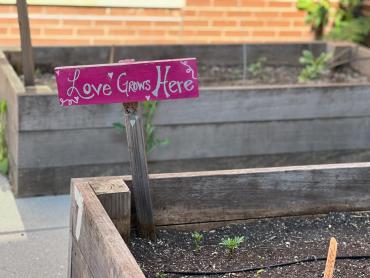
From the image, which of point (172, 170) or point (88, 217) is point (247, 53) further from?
point (88, 217)

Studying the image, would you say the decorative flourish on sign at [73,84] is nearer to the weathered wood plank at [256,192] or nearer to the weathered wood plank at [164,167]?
the weathered wood plank at [256,192]

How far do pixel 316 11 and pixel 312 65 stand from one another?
1517 mm

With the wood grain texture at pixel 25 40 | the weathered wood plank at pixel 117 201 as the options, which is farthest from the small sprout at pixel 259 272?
the wood grain texture at pixel 25 40

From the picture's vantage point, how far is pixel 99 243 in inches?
89.4

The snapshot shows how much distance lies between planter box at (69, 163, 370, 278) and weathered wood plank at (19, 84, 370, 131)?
1430mm

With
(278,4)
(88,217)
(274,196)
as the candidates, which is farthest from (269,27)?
(88,217)

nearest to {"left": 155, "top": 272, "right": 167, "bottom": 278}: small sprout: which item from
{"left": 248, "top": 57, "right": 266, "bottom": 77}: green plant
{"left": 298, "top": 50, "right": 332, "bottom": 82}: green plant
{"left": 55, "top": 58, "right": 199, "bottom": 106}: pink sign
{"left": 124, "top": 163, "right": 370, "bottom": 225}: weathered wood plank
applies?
{"left": 124, "top": 163, "right": 370, "bottom": 225}: weathered wood plank

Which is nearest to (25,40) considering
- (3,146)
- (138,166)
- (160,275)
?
(3,146)

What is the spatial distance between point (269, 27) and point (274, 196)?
15.0 feet

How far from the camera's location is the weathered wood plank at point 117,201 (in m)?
2.67

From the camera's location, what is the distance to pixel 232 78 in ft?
18.9

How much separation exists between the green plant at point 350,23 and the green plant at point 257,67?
1250 millimetres

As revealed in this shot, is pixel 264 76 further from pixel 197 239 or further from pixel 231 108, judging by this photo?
A: pixel 197 239

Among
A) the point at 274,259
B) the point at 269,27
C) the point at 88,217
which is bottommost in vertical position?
the point at 274,259
